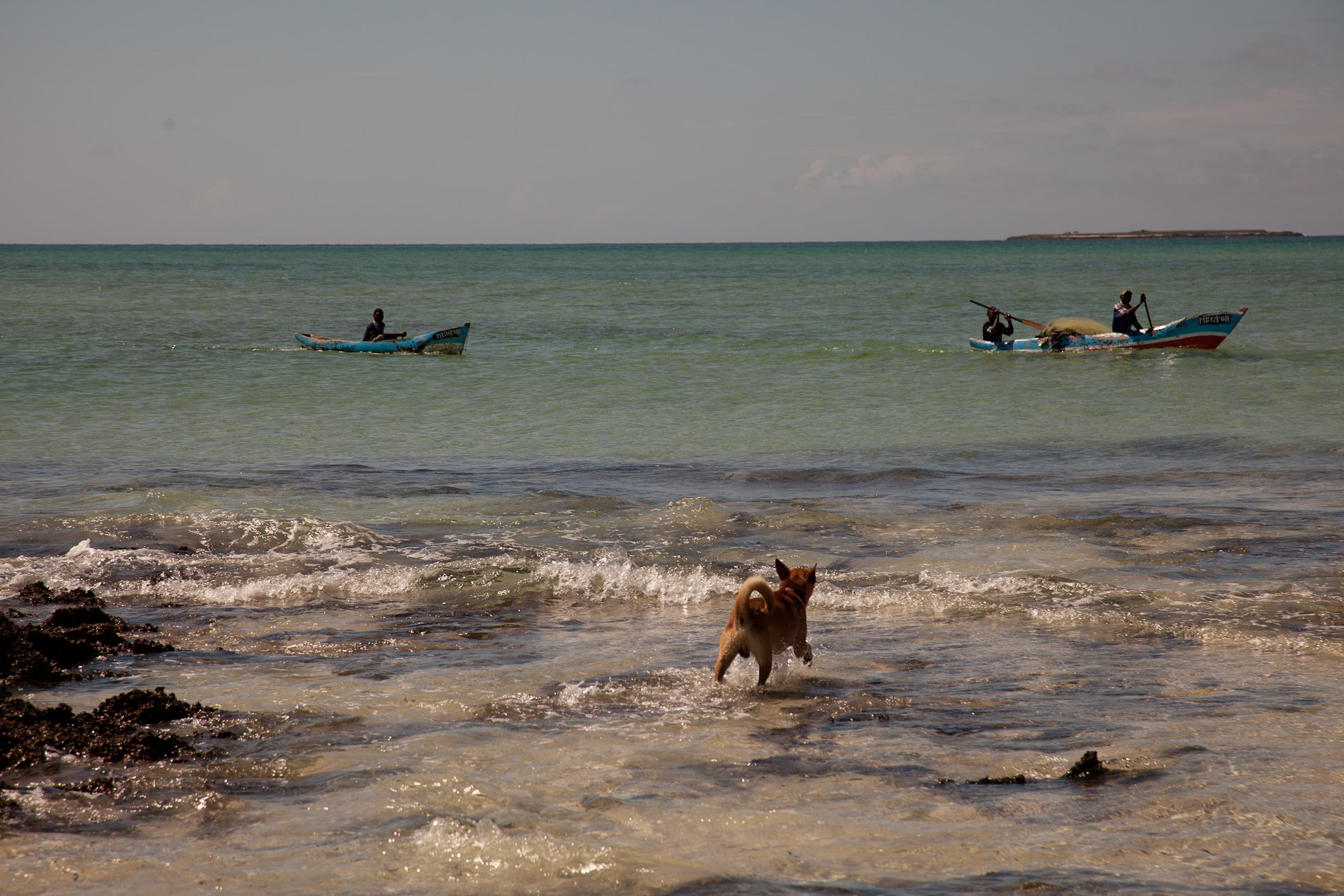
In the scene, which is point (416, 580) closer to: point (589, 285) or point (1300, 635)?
point (1300, 635)

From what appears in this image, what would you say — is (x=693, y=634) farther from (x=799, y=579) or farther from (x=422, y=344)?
(x=422, y=344)

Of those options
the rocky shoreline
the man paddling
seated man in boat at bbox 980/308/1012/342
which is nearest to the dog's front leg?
the rocky shoreline

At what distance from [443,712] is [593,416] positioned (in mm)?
13576

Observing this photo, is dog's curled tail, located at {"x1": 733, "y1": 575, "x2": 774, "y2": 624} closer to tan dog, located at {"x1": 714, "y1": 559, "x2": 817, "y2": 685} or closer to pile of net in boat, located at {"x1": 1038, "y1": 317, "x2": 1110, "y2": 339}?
tan dog, located at {"x1": 714, "y1": 559, "x2": 817, "y2": 685}

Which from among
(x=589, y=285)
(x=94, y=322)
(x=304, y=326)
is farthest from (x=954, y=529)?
(x=589, y=285)

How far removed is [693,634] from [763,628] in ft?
5.33

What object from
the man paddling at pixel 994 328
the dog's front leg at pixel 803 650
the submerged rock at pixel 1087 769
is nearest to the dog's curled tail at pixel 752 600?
the dog's front leg at pixel 803 650

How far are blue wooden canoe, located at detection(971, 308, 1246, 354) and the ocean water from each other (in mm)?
4843

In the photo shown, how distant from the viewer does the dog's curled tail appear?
579 cm

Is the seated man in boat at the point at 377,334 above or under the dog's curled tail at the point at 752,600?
above

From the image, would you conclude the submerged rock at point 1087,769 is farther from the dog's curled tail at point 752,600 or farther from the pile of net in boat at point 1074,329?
the pile of net in boat at point 1074,329

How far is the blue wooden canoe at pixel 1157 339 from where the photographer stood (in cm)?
2670

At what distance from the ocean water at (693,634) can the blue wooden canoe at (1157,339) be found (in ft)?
15.9

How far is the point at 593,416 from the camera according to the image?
19188 mm
